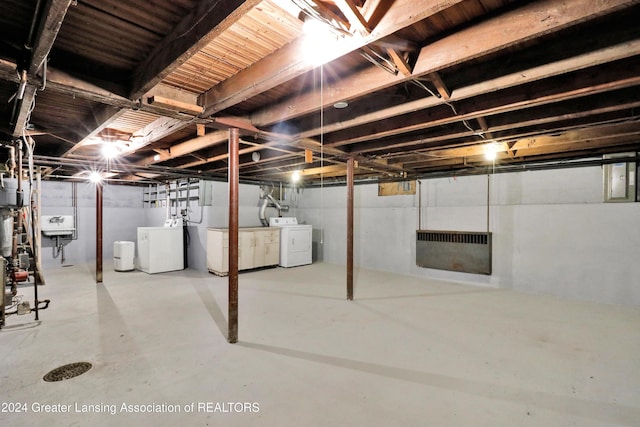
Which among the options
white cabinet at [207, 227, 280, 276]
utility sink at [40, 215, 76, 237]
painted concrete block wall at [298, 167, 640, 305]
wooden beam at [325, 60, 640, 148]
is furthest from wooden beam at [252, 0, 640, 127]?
utility sink at [40, 215, 76, 237]

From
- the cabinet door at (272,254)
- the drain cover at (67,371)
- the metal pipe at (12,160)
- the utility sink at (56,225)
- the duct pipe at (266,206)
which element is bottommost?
the drain cover at (67,371)

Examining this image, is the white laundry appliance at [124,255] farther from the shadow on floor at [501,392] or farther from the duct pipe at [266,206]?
the shadow on floor at [501,392]

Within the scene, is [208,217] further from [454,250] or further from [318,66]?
[318,66]

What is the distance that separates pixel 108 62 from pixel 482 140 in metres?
3.58

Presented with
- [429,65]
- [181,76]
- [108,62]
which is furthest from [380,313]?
[108,62]

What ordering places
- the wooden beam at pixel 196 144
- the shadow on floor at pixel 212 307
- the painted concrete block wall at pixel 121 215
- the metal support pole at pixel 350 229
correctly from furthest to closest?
the painted concrete block wall at pixel 121 215
the metal support pole at pixel 350 229
the wooden beam at pixel 196 144
the shadow on floor at pixel 212 307

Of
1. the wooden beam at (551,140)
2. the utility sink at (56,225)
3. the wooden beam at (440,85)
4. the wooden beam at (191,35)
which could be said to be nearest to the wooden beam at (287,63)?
the wooden beam at (191,35)

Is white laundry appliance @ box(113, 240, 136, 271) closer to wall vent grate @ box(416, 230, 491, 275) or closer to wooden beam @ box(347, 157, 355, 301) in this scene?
wooden beam @ box(347, 157, 355, 301)

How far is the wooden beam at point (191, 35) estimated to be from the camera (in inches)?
49.6

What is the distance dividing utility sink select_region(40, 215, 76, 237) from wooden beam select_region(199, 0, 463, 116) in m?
6.60

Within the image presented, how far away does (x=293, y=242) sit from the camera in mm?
6629

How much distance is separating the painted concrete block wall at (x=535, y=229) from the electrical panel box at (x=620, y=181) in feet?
0.29

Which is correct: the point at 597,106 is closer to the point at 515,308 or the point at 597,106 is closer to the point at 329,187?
the point at 515,308

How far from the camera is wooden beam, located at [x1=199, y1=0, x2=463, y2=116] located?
133cm
